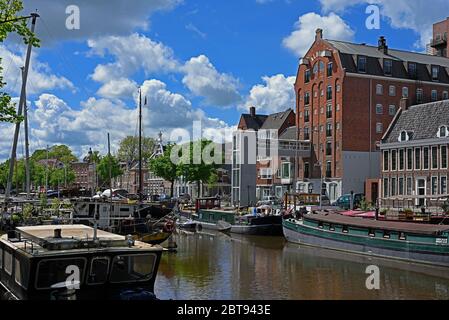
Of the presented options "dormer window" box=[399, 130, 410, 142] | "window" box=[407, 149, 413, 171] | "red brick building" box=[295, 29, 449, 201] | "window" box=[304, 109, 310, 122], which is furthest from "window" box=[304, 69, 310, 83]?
"window" box=[407, 149, 413, 171]

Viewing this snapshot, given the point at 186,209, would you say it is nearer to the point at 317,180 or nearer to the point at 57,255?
the point at 317,180

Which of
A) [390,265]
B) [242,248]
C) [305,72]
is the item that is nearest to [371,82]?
[305,72]

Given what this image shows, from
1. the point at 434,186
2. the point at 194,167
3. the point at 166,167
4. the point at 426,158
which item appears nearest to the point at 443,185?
the point at 434,186

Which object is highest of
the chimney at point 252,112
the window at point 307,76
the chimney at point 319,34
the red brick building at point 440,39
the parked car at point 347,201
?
the red brick building at point 440,39

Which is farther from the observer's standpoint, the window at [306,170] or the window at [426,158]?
the window at [306,170]

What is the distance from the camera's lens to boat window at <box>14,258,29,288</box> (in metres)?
15.2

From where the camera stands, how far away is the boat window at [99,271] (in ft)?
50.1

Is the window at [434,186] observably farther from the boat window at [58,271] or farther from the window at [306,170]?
the boat window at [58,271]

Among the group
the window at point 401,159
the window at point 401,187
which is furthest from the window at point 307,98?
the window at point 401,187

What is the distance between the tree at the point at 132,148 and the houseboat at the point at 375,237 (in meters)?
98.8

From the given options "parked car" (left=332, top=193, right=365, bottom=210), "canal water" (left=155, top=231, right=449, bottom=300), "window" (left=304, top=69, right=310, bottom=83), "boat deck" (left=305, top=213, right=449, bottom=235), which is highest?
"window" (left=304, top=69, right=310, bottom=83)

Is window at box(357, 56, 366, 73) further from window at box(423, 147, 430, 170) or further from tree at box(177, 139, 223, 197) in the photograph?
tree at box(177, 139, 223, 197)

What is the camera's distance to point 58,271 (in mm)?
15211

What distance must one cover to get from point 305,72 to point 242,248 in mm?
49790
